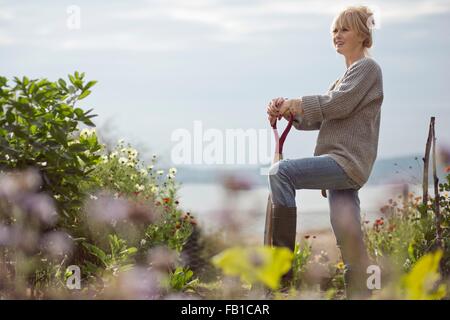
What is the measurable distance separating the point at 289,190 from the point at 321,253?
206 cm

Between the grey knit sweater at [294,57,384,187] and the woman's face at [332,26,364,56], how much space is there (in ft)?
0.37

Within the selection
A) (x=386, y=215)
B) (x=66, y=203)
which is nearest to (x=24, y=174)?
(x=66, y=203)

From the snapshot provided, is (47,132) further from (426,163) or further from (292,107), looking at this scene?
(426,163)

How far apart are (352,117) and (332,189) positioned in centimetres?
37

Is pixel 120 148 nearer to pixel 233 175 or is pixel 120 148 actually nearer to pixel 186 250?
pixel 186 250

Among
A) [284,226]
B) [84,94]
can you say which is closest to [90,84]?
[84,94]

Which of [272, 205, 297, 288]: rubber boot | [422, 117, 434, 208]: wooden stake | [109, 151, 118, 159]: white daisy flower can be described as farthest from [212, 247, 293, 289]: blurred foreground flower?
[109, 151, 118, 159]: white daisy flower

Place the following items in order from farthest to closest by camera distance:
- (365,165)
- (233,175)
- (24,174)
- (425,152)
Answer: (425,152), (233,175), (24,174), (365,165)

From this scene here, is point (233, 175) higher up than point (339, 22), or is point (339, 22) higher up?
point (339, 22)

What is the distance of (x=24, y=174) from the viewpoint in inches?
141

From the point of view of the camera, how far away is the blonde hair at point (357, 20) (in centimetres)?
345

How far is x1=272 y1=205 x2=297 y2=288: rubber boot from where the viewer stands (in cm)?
316

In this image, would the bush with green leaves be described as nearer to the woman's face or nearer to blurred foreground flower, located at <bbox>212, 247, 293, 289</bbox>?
the woman's face

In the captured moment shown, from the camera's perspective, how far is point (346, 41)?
3.47 meters
